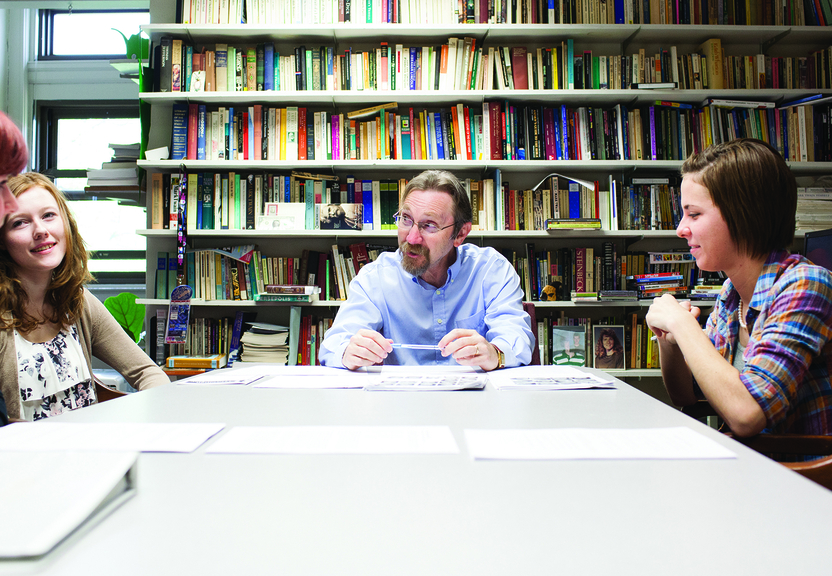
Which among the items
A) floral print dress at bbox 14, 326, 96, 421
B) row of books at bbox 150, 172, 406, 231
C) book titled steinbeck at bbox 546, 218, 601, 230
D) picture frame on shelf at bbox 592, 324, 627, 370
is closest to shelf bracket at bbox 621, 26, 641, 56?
book titled steinbeck at bbox 546, 218, 601, 230

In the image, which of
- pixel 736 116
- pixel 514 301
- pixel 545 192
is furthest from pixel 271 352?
pixel 736 116

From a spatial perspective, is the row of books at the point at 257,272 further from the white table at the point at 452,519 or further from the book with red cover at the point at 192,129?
the white table at the point at 452,519

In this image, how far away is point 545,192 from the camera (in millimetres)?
2883

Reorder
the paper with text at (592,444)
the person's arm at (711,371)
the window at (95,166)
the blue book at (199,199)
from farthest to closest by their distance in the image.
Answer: the window at (95,166) < the blue book at (199,199) < the person's arm at (711,371) < the paper with text at (592,444)

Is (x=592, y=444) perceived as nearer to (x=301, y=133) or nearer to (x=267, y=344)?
(x=267, y=344)

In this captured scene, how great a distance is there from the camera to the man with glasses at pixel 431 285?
172cm

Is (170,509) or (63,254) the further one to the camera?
(63,254)

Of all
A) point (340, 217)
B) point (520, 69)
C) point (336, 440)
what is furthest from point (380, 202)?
point (336, 440)

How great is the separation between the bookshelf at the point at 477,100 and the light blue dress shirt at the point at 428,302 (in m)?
0.96

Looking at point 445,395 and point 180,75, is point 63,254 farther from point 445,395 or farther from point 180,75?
point 180,75

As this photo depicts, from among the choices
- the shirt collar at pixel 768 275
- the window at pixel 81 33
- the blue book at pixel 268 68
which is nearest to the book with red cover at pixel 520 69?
the blue book at pixel 268 68

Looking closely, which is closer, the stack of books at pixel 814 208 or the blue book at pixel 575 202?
the stack of books at pixel 814 208

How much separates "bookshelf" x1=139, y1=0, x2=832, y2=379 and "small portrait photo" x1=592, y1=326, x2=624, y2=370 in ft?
0.34

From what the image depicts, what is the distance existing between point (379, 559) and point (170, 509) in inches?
8.6
